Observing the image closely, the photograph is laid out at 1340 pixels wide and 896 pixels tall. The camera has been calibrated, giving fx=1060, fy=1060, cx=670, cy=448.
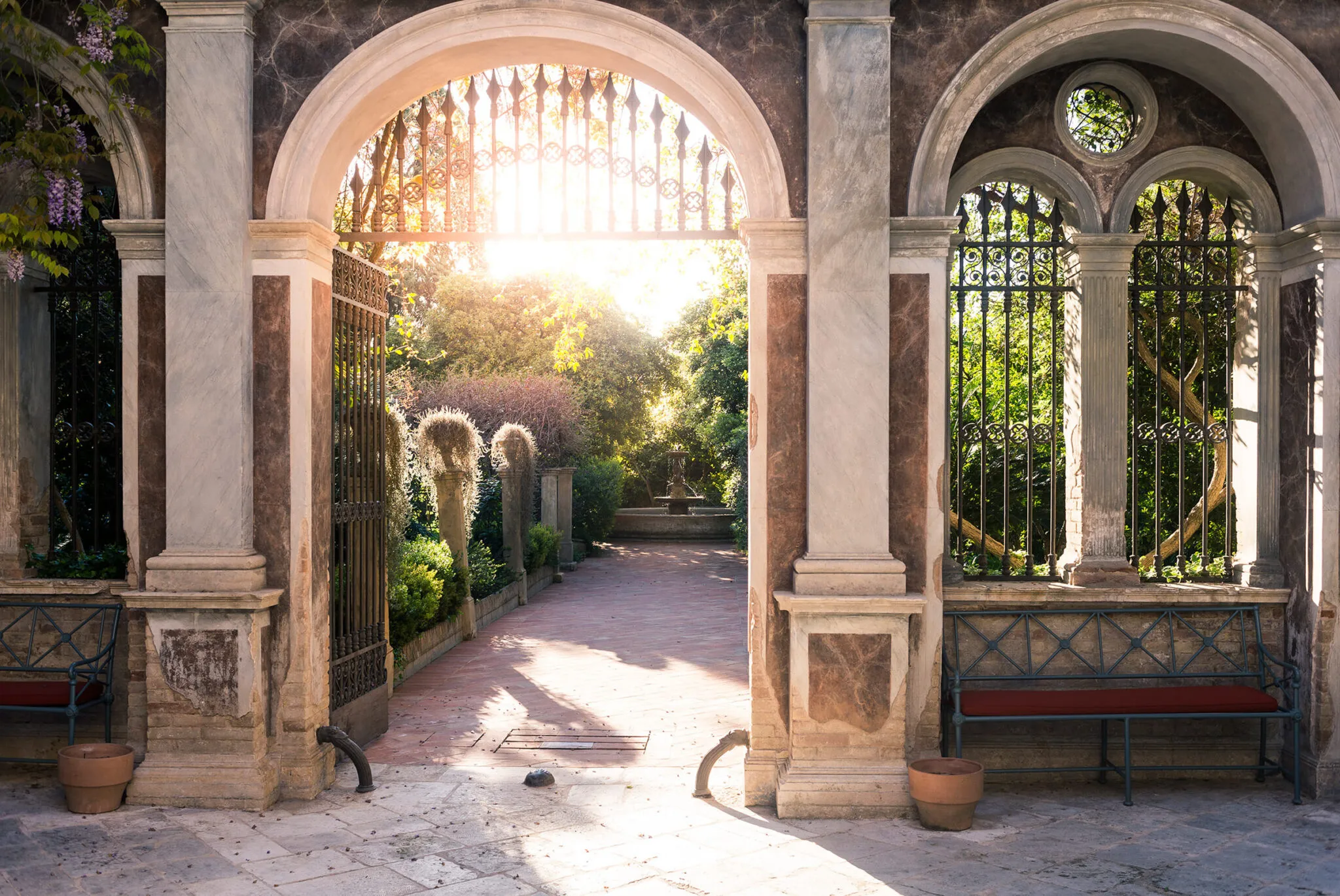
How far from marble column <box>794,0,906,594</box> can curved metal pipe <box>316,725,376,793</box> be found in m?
2.53

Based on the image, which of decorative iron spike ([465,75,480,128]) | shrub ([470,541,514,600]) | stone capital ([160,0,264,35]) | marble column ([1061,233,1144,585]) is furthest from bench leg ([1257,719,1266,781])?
shrub ([470,541,514,600])

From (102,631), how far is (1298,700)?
653cm

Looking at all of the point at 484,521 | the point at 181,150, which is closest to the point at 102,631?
the point at 181,150

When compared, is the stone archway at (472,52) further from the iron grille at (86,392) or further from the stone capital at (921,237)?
→ the iron grille at (86,392)

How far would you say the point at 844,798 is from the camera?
531 centimetres

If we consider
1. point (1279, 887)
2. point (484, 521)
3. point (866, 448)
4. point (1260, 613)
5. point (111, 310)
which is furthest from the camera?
point (484, 521)

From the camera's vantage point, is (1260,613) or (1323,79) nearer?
(1323,79)

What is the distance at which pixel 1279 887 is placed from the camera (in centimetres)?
435

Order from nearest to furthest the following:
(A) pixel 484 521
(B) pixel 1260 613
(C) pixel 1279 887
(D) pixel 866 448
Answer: (C) pixel 1279 887, (D) pixel 866 448, (B) pixel 1260 613, (A) pixel 484 521

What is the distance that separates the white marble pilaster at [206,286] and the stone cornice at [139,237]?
0.15 metres

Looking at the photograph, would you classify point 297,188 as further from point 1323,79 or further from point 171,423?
point 1323,79

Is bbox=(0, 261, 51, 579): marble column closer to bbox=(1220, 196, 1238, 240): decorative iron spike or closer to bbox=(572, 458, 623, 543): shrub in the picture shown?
bbox=(1220, 196, 1238, 240): decorative iron spike

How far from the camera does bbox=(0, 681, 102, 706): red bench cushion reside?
5.54m

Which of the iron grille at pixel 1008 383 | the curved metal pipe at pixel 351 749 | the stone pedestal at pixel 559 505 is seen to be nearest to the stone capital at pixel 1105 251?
the iron grille at pixel 1008 383
